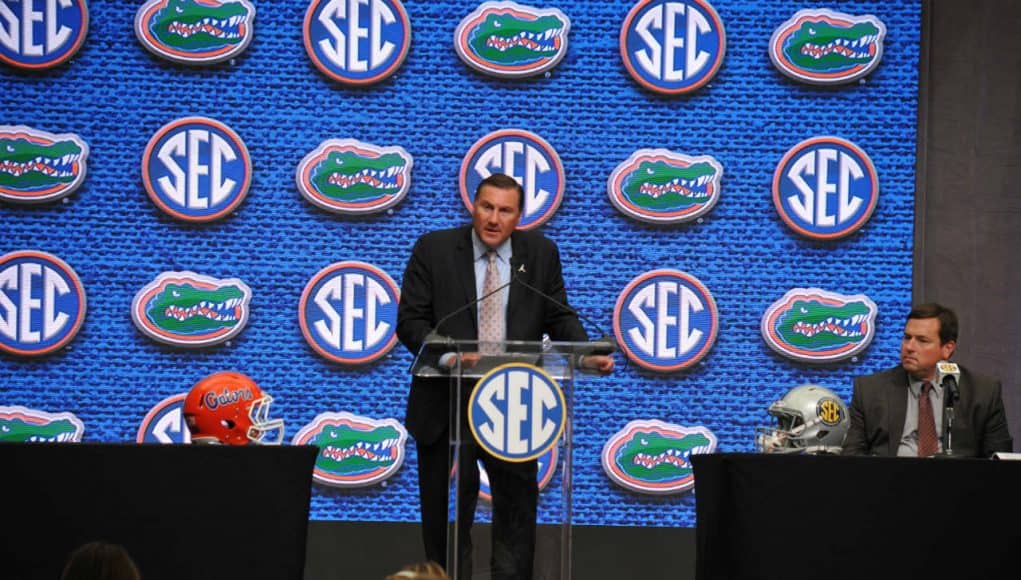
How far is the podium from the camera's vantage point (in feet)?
10.2

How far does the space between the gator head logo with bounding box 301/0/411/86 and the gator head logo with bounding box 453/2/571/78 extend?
274 mm

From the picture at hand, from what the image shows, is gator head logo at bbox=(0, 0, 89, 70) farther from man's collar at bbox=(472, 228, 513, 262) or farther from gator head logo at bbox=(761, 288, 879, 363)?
gator head logo at bbox=(761, 288, 879, 363)

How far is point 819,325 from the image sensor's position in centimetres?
542

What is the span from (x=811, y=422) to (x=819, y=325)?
151cm

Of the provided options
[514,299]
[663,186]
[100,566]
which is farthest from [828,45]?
[100,566]

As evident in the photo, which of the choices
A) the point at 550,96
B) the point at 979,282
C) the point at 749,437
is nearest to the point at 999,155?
the point at 979,282

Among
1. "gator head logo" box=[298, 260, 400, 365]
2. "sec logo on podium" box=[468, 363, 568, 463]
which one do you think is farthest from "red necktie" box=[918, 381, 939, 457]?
"gator head logo" box=[298, 260, 400, 365]

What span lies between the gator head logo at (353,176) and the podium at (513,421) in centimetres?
216

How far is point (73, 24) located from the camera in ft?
17.4

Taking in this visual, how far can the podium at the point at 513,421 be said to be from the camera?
10.2 ft

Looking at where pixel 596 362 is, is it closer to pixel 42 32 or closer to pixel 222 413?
pixel 222 413

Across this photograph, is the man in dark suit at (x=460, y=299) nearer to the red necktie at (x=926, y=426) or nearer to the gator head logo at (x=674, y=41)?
the red necktie at (x=926, y=426)

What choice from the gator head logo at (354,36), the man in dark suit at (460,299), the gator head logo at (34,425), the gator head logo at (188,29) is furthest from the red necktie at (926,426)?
the gator head logo at (34,425)

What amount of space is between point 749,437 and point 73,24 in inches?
138
